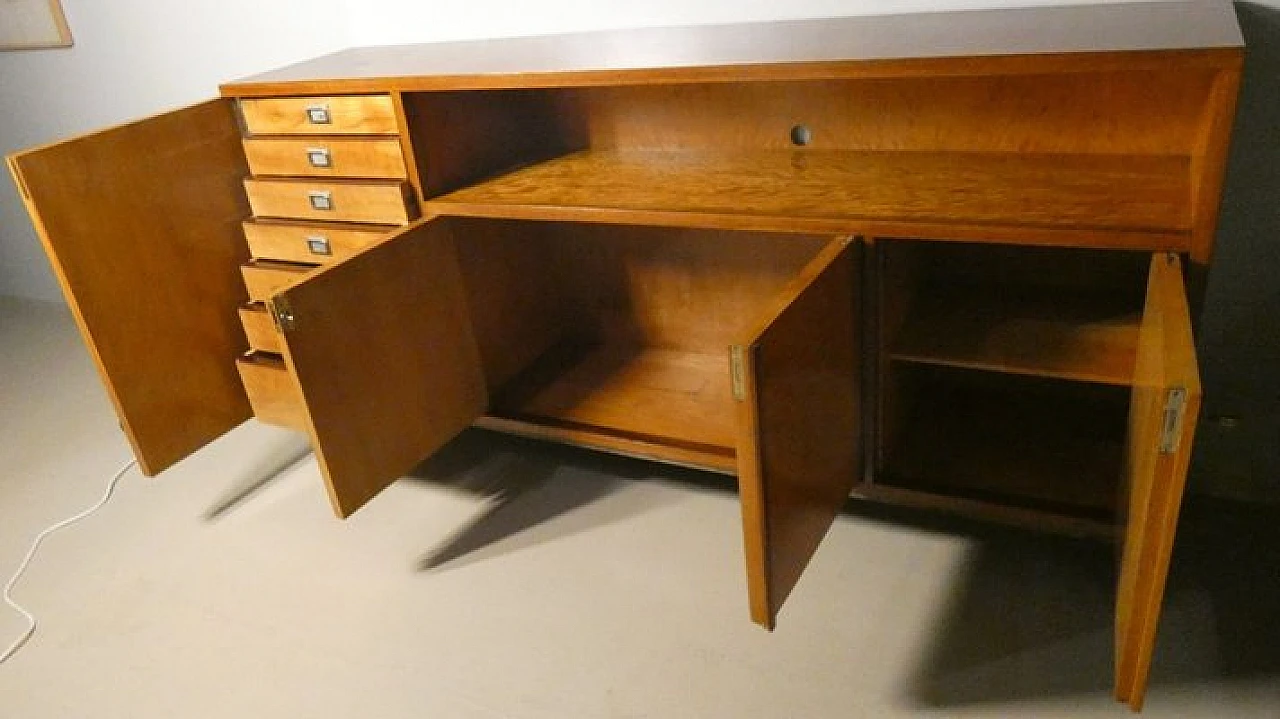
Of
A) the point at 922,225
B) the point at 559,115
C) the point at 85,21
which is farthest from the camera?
the point at 85,21

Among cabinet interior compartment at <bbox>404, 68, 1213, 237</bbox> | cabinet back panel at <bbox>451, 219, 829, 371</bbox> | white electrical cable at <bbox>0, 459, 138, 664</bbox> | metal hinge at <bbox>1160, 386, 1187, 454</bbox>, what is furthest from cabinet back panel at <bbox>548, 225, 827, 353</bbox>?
white electrical cable at <bbox>0, 459, 138, 664</bbox>

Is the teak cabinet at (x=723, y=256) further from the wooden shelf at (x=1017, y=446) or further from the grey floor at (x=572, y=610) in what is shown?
the grey floor at (x=572, y=610)

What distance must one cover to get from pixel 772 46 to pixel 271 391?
1088mm

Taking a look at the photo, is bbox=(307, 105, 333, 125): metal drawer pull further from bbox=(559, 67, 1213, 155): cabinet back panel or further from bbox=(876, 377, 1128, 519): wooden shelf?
bbox=(876, 377, 1128, 519): wooden shelf

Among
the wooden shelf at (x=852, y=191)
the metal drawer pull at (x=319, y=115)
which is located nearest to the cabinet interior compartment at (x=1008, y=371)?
the wooden shelf at (x=852, y=191)

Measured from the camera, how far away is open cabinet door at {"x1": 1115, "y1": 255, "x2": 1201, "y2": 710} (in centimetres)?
87

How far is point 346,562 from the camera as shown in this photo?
1716mm

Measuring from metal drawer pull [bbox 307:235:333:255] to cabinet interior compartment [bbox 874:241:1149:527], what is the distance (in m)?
1.02

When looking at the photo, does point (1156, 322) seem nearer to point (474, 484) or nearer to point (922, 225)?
point (922, 225)

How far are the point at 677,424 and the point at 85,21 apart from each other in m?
2.02

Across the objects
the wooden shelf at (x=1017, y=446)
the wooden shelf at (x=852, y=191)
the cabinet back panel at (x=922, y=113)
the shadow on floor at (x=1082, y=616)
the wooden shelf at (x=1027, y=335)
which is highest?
the cabinet back panel at (x=922, y=113)

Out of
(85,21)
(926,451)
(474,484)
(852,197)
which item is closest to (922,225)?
(852,197)

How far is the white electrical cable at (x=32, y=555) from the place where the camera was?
1.62 meters

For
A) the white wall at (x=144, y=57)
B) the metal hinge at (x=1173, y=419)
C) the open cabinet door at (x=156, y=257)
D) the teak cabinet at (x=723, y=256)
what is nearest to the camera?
the metal hinge at (x=1173, y=419)
